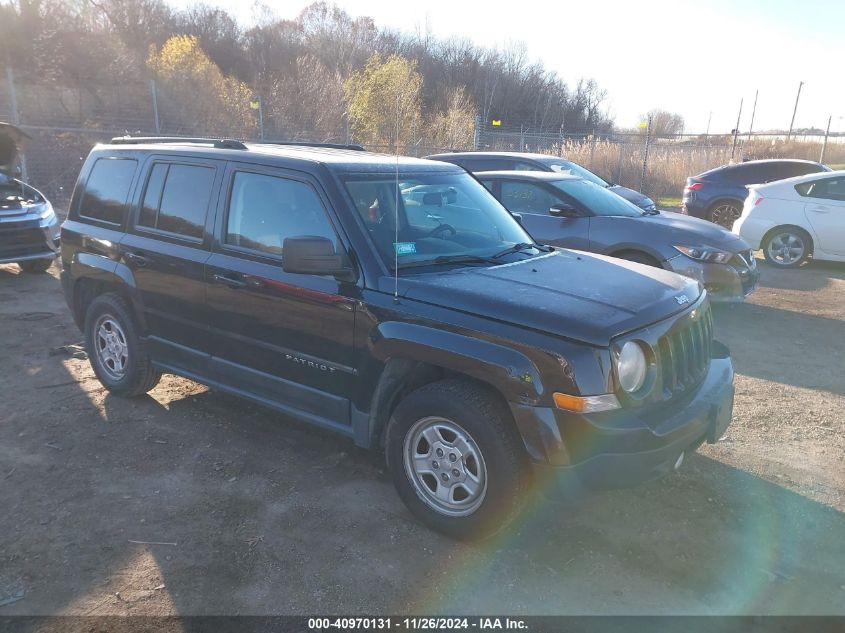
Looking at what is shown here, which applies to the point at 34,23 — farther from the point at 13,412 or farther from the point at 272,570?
the point at 272,570

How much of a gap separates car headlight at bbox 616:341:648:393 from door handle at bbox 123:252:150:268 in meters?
3.37

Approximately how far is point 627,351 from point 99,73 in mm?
34268

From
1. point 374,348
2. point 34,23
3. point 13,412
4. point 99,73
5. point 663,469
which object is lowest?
point 13,412

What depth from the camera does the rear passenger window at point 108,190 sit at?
501 centimetres

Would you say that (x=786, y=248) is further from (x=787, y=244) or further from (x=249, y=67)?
(x=249, y=67)

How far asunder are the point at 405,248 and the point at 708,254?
4.76 meters

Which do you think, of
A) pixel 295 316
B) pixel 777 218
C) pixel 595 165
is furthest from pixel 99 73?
pixel 295 316

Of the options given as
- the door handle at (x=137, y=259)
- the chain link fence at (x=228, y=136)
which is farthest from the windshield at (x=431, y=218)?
the chain link fence at (x=228, y=136)

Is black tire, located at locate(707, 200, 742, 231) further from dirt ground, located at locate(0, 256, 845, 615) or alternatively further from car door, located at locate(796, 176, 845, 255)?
dirt ground, located at locate(0, 256, 845, 615)

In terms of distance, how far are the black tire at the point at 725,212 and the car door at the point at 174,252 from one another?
1116cm

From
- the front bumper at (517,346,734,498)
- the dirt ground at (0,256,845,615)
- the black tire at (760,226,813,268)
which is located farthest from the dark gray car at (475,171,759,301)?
the front bumper at (517,346,734,498)

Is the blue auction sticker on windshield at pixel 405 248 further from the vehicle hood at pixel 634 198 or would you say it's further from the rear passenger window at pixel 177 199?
the vehicle hood at pixel 634 198

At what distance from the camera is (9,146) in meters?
9.10

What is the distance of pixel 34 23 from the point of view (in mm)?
30031
